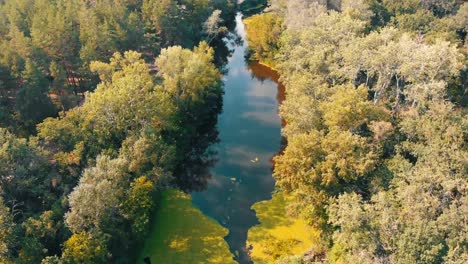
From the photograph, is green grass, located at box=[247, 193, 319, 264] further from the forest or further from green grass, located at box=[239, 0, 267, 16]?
green grass, located at box=[239, 0, 267, 16]

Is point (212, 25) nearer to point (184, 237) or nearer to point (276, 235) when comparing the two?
point (184, 237)

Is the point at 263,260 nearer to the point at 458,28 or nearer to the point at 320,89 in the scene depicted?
the point at 320,89

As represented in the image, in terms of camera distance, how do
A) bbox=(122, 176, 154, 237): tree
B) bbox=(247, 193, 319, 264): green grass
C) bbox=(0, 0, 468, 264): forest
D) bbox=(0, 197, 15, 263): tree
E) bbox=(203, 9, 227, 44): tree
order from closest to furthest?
bbox=(0, 197, 15, 263): tree, bbox=(0, 0, 468, 264): forest, bbox=(122, 176, 154, 237): tree, bbox=(247, 193, 319, 264): green grass, bbox=(203, 9, 227, 44): tree

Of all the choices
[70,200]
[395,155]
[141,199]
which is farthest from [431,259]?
[70,200]

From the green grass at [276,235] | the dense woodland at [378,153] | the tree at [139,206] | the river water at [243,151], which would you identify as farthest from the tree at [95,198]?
the dense woodland at [378,153]

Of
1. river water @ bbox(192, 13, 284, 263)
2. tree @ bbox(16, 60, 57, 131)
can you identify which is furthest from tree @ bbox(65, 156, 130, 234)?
tree @ bbox(16, 60, 57, 131)

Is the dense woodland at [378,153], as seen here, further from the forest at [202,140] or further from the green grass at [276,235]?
the green grass at [276,235]
